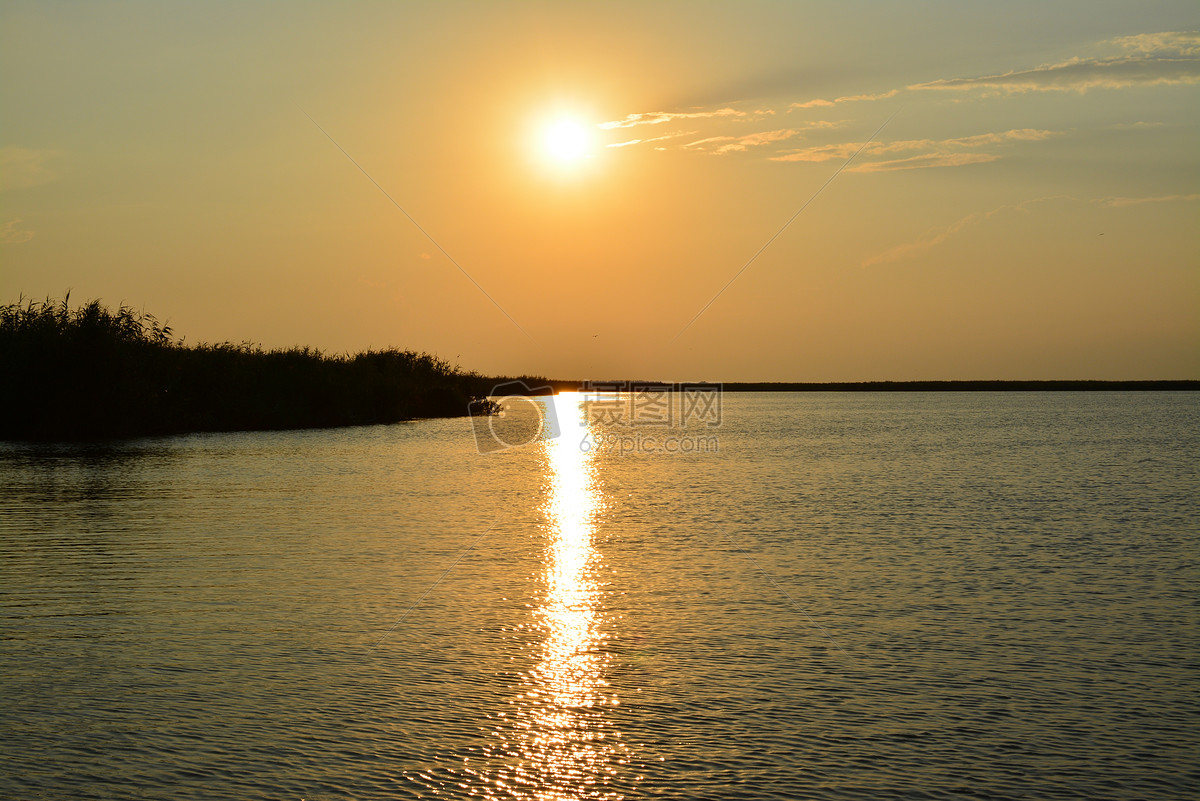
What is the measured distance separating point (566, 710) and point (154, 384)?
4639cm

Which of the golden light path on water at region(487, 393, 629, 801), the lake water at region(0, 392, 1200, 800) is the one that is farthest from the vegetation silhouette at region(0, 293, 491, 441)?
the golden light path on water at region(487, 393, 629, 801)

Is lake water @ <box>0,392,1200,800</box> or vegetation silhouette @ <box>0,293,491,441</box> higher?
vegetation silhouette @ <box>0,293,491,441</box>

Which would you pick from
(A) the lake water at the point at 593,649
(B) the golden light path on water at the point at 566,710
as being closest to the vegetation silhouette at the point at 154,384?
(A) the lake water at the point at 593,649

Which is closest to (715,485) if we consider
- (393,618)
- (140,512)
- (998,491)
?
(998,491)

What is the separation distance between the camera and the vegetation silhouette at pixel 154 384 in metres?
44.0

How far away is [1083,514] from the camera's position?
72.6 ft

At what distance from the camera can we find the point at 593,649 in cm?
1026

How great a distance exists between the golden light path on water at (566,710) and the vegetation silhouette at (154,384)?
37.1 meters

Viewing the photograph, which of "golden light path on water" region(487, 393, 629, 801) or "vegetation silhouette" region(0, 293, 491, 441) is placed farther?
"vegetation silhouette" region(0, 293, 491, 441)

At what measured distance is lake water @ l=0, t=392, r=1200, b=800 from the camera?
712 centimetres

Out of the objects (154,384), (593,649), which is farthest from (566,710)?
(154,384)

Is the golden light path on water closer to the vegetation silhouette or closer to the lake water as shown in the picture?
the lake water

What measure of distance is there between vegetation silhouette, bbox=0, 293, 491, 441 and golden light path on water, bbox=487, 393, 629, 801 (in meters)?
37.1

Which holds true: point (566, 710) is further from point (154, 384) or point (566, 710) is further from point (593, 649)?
point (154, 384)
